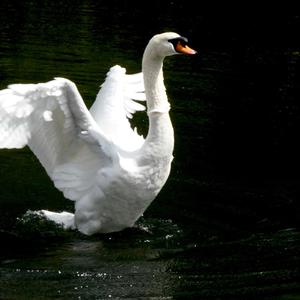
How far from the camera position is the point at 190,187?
11.5 metres

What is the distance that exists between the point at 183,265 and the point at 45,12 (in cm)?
1741

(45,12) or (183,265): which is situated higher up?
(183,265)

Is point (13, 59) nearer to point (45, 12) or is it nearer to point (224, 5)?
point (45, 12)

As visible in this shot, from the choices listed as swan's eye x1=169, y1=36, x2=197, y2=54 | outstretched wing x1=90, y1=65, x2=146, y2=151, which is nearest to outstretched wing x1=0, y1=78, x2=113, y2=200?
outstretched wing x1=90, y1=65, x2=146, y2=151

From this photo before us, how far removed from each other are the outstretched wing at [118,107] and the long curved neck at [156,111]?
470 mm

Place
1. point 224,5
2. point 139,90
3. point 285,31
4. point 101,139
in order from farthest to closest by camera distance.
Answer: point 224,5
point 285,31
point 139,90
point 101,139

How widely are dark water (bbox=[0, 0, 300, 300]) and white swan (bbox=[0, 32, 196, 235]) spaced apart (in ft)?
1.14

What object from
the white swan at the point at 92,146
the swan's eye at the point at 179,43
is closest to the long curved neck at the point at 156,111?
the white swan at the point at 92,146

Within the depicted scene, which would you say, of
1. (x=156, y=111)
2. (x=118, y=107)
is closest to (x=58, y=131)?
(x=156, y=111)

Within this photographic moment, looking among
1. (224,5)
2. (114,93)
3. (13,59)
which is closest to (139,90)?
(114,93)

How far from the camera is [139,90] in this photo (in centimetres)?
1184

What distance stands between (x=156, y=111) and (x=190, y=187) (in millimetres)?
2192

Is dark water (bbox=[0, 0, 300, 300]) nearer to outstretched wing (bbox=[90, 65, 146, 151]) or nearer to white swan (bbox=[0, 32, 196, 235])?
white swan (bbox=[0, 32, 196, 235])

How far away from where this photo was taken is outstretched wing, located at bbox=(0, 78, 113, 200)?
9031mm
